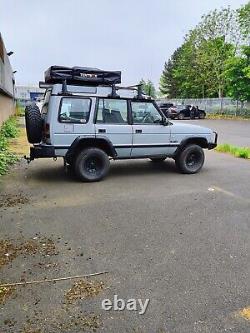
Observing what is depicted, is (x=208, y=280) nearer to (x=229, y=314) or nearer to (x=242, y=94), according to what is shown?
(x=229, y=314)

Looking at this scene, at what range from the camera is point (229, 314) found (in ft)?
10.4

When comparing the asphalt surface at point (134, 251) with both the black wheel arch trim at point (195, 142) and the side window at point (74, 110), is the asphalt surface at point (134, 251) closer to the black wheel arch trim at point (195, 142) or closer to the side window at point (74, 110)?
the black wheel arch trim at point (195, 142)

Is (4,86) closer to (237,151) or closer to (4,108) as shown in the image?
(4,108)

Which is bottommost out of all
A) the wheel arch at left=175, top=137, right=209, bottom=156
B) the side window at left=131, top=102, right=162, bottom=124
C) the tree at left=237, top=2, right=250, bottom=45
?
the wheel arch at left=175, top=137, right=209, bottom=156

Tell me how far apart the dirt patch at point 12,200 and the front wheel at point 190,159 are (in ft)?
12.9

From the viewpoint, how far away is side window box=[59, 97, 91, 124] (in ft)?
24.2

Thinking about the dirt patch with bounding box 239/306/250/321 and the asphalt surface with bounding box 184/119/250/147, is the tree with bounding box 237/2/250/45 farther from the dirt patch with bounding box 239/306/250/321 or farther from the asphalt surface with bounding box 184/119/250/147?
the dirt patch with bounding box 239/306/250/321

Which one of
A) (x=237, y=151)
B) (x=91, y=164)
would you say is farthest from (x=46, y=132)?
(x=237, y=151)

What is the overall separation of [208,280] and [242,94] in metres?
34.1

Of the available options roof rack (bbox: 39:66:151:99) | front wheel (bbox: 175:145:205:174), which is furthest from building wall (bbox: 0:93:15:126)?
front wheel (bbox: 175:145:205:174)

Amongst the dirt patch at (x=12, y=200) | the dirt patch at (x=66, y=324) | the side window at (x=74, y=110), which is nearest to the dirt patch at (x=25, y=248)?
the dirt patch at (x=66, y=324)

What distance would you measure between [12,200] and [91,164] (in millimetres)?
1998

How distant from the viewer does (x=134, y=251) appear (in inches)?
173

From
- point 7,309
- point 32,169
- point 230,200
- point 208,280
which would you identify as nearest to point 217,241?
point 208,280
